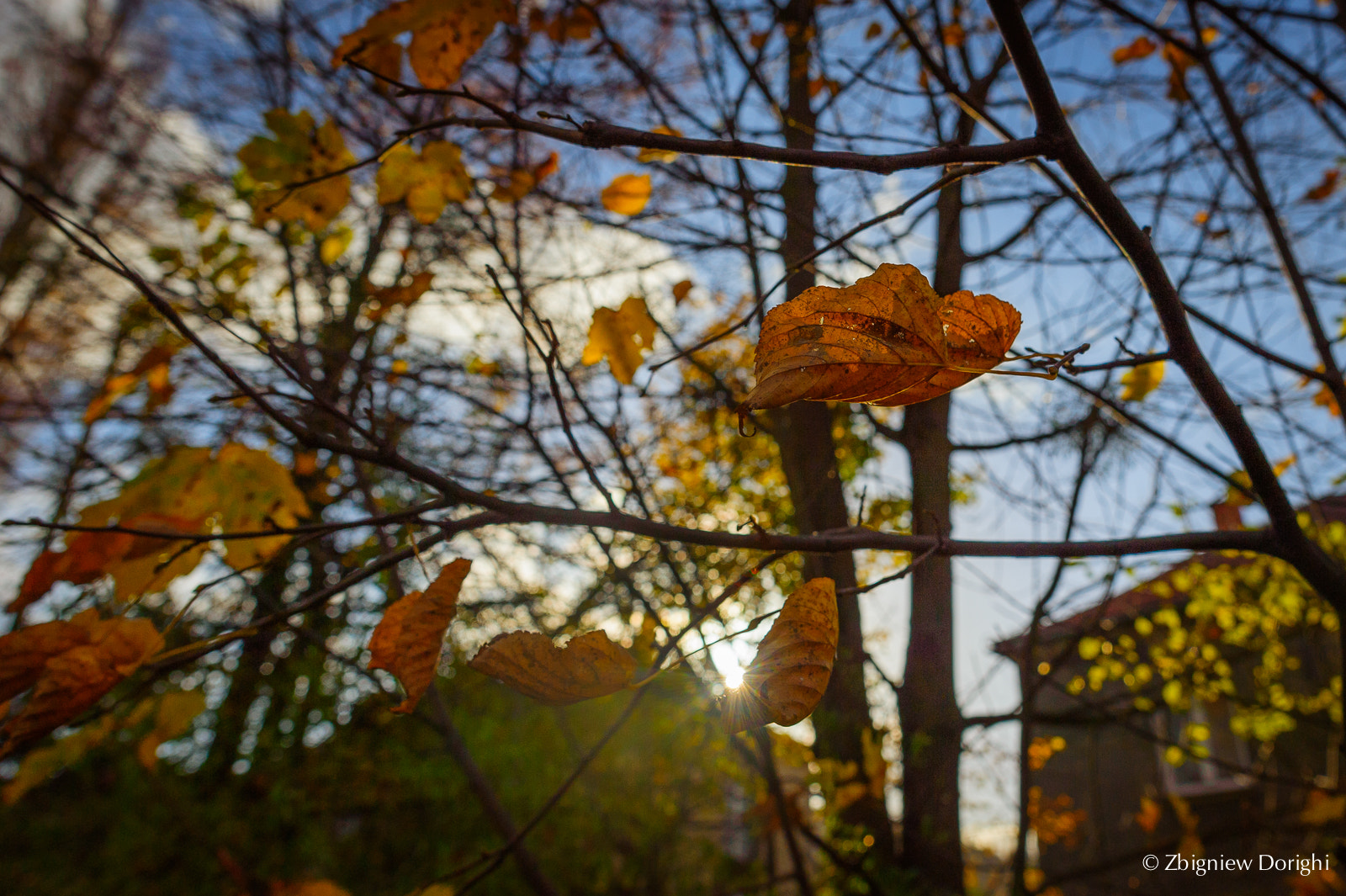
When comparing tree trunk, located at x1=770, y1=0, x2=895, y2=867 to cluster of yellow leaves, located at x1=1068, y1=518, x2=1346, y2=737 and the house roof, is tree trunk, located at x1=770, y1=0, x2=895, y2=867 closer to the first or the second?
the house roof

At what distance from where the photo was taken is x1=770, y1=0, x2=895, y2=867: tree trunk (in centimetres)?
180

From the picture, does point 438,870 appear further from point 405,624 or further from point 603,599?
point 405,624

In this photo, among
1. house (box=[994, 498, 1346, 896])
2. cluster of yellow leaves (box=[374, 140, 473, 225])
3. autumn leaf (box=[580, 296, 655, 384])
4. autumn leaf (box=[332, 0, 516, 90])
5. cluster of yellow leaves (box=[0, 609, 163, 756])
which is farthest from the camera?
house (box=[994, 498, 1346, 896])

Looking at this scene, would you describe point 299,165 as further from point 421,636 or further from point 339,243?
point 421,636

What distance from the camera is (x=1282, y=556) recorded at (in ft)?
2.77

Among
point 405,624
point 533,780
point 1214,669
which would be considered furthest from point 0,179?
point 1214,669

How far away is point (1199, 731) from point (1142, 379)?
9.67 ft

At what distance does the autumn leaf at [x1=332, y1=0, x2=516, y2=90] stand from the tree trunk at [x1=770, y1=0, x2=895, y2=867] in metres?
0.87

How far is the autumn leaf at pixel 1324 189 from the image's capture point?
2215 mm

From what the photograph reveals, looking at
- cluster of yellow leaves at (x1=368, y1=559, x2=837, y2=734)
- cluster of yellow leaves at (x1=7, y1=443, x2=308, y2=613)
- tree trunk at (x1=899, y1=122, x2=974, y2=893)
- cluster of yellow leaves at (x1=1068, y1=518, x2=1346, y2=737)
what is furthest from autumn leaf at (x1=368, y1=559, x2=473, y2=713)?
cluster of yellow leaves at (x1=1068, y1=518, x2=1346, y2=737)

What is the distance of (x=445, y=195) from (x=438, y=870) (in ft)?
11.0

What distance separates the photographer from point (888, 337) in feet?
1.90

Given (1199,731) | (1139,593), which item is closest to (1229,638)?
(1199,731)

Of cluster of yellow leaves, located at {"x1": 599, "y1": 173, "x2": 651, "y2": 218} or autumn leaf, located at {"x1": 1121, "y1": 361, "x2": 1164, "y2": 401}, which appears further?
cluster of yellow leaves, located at {"x1": 599, "y1": 173, "x2": 651, "y2": 218}
